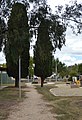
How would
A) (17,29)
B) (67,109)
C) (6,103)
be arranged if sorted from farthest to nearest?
(17,29), (6,103), (67,109)

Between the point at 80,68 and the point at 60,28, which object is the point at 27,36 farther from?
the point at 80,68

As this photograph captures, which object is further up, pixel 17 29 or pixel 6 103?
pixel 17 29

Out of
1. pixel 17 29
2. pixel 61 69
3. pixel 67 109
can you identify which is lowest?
pixel 67 109

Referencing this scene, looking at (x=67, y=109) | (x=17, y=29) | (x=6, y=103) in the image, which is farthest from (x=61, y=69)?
(x=67, y=109)

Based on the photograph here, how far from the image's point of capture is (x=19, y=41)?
976 inches

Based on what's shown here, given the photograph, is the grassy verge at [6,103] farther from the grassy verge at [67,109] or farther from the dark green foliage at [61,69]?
the dark green foliage at [61,69]

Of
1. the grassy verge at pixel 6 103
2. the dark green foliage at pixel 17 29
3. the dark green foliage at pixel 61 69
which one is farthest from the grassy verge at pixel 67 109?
the dark green foliage at pixel 61 69

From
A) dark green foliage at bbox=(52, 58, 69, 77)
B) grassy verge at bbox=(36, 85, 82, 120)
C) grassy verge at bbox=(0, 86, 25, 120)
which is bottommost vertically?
grassy verge at bbox=(36, 85, 82, 120)

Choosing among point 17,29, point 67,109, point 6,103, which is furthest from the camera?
point 17,29

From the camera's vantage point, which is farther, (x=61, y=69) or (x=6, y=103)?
(x=61, y=69)

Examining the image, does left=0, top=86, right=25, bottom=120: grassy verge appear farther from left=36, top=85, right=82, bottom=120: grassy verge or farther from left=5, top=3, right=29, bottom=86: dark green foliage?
left=5, top=3, right=29, bottom=86: dark green foliage

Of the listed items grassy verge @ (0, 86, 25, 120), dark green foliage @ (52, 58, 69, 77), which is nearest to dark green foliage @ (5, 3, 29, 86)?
grassy verge @ (0, 86, 25, 120)

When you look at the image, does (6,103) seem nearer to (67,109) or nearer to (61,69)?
(67,109)

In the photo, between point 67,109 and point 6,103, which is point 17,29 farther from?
point 67,109
